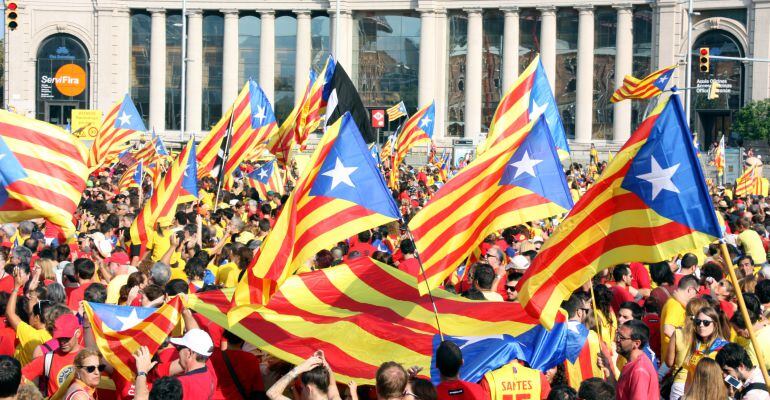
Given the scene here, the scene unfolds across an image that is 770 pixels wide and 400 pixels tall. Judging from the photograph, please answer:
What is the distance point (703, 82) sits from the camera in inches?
2119

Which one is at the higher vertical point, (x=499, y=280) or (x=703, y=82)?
(x=703, y=82)

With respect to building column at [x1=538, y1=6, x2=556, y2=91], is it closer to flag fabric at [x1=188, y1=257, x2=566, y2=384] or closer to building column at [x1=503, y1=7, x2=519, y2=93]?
building column at [x1=503, y1=7, x2=519, y2=93]

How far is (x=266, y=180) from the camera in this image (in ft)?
86.5

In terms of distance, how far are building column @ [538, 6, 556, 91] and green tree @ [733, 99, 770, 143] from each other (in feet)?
28.9

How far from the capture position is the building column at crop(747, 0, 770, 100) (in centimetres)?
5416

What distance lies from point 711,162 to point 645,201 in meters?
34.7

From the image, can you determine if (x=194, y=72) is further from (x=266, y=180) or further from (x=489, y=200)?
(x=489, y=200)

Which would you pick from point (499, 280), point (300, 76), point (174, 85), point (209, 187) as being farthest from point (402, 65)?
point (499, 280)

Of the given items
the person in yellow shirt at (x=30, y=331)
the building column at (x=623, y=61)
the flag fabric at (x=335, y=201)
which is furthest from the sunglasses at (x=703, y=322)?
the building column at (x=623, y=61)

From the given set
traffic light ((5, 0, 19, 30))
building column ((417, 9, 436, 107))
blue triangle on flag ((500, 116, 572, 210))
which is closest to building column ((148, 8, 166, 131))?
building column ((417, 9, 436, 107))

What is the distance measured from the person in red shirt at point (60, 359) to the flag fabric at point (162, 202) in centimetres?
659

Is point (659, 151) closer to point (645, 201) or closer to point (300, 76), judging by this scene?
point (645, 201)

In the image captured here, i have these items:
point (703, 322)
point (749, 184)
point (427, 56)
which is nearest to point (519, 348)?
point (703, 322)

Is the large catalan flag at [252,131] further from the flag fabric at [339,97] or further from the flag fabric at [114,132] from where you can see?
the flag fabric at [114,132]
